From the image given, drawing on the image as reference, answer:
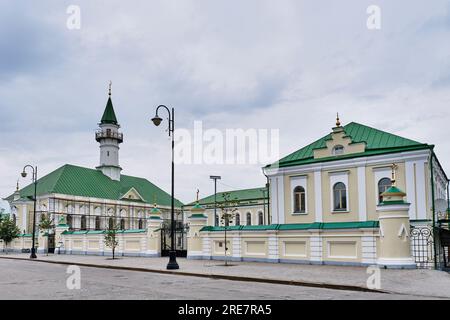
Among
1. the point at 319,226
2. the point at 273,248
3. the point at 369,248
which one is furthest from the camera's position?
the point at 273,248

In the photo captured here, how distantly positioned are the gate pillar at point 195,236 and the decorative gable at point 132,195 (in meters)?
44.9

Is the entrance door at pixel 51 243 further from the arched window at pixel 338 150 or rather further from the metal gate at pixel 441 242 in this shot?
the metal gate at pixel 441 242

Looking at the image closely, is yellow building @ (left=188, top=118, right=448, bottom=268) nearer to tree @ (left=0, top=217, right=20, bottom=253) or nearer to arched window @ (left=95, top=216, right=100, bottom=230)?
tree @ (left=0, top=217, right=20, bottom=253)

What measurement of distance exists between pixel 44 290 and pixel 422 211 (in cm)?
2020

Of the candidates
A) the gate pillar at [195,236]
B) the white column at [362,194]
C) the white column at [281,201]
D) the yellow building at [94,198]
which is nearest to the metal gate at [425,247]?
the white column at [362,194]

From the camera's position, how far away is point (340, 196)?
29062 millimetres

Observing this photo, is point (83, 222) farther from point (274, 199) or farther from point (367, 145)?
point (367, 145)

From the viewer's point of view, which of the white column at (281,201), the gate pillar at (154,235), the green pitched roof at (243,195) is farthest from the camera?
the green pitched roof at (243,195)

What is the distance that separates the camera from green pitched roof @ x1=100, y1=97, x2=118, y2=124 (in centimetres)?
7381

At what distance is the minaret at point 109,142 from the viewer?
7344 centimetres

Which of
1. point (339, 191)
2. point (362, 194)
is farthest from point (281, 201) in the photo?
point (362, 194)

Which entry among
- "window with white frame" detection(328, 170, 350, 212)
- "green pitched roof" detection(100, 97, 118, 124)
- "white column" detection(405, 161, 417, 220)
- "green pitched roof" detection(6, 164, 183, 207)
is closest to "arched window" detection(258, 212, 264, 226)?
"green pitched roof" detection(6, 164, 183, 207)

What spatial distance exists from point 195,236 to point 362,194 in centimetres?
1050
